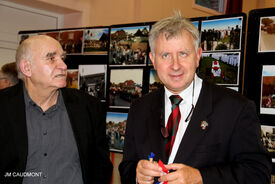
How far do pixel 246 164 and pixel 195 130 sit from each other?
1.00 ft

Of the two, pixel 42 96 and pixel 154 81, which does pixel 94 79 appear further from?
pixel 42 96

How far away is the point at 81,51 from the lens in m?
3.48

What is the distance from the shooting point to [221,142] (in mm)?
1587

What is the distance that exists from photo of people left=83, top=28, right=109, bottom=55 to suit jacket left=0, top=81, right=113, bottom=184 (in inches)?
39.3

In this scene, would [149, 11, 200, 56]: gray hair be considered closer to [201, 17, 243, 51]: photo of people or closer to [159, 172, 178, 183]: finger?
[159, 172, 178, 183]: finger

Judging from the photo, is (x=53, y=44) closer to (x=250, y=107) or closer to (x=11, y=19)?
(x=250, y=107)

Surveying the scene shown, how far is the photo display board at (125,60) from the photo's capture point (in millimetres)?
2521

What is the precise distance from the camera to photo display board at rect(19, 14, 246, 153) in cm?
252

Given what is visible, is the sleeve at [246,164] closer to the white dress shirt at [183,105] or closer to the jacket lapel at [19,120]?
the white dress shirt at [183,105]

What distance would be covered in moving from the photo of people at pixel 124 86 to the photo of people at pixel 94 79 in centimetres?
11

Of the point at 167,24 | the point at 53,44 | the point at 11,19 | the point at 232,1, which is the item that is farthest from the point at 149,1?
the point at 167,24

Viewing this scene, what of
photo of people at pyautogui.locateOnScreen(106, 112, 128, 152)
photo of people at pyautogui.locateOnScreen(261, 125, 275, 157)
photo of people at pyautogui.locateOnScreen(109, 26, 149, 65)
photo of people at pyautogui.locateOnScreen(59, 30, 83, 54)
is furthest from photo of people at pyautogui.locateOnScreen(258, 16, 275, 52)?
photo of people at pyautogui.locateOnScreen(59, 30, 83, 54)

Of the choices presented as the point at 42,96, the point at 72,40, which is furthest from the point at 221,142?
the point at 72,40

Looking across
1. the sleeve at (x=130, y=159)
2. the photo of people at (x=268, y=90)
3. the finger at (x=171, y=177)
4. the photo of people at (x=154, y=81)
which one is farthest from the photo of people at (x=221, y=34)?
the finger at (x=171, y=177)
